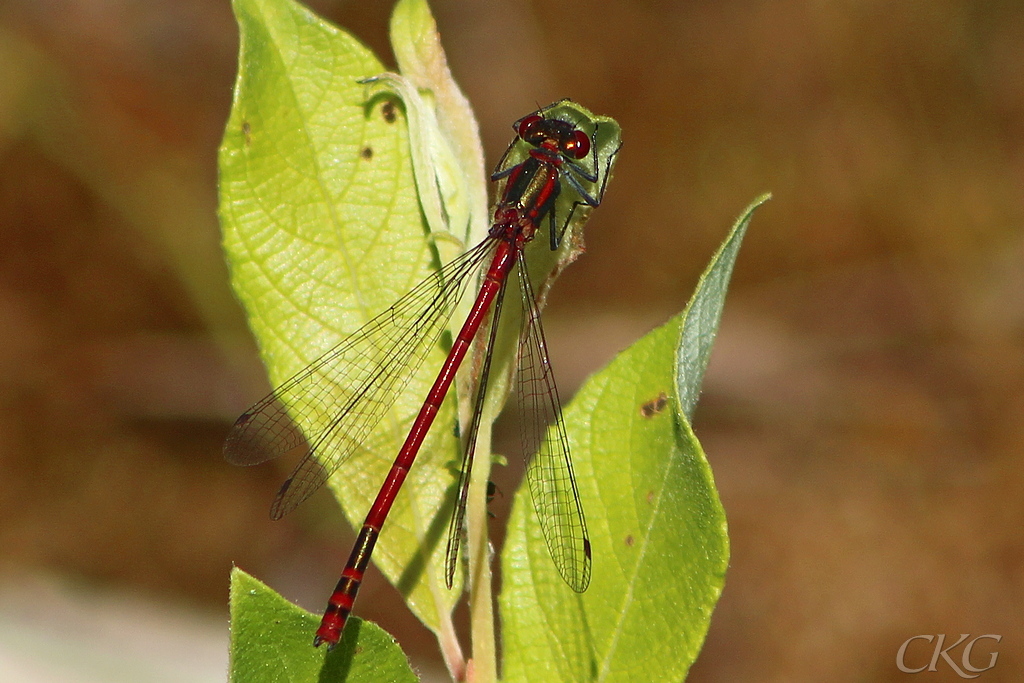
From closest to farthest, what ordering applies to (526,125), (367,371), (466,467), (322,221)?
(466,467) < (322,221) < (367,371) < (526,125)

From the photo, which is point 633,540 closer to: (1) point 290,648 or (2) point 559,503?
(2) point 559,503

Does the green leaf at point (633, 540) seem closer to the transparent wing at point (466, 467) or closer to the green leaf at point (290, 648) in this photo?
the transparent wing at point (466, 467)

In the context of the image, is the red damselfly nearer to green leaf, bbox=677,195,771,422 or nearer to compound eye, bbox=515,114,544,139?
compound eye, bbox=515,114,544,139

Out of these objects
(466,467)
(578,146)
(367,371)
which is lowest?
(466,467)

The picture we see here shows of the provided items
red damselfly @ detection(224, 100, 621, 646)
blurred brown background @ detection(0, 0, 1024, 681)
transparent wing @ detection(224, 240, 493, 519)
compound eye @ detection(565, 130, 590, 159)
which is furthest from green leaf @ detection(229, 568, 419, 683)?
blurred brown background @ detection(0, 0, 1024, 681)

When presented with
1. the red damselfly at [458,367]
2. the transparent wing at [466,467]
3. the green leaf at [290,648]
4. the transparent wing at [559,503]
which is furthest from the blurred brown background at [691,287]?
the green leaf at [290,648]

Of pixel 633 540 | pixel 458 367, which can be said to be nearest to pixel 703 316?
pixel 633 540

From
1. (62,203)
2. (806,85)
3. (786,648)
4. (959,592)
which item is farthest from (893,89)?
(62,203)
